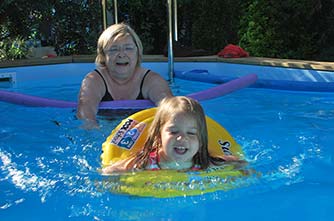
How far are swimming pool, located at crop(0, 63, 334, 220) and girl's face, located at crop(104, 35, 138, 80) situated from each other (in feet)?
1.36

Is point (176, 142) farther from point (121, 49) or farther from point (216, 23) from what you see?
point (216, 23)

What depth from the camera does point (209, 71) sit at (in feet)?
24.9

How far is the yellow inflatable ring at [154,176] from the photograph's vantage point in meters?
2.60

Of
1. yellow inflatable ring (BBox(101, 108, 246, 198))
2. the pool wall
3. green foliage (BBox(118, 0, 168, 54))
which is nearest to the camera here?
yellow inflatable ring (BBox(101, 108, 246, 198))

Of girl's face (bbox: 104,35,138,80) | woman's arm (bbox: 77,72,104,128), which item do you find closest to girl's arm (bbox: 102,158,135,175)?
woman's arm (bbox: 77,72,104,128)

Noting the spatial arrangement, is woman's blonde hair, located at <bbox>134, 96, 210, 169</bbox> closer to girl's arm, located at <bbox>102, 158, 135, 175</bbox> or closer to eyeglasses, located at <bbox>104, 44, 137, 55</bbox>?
girl's arm, located at <bbox>102, 158, 135, 175</bbox>

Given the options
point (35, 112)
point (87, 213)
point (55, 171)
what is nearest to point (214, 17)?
point (35, 112)

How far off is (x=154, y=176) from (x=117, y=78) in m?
1.89

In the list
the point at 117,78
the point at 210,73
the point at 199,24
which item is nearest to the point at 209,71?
the point at 210,73

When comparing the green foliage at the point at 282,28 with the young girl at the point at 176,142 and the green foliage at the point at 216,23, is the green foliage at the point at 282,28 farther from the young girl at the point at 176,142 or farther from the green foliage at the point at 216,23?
the young girl at the point at 176,142

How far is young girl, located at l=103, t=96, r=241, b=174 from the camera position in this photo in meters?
2.62

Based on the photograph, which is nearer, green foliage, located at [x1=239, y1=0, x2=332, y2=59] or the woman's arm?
the woman's arm

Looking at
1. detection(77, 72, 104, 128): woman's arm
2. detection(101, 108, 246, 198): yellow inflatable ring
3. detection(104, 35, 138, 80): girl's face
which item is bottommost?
detection(101, 108, 246, 198): yellow inflatable ring

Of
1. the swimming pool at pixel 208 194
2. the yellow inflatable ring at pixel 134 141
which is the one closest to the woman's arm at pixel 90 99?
the swimming pool at pixel 208 194
